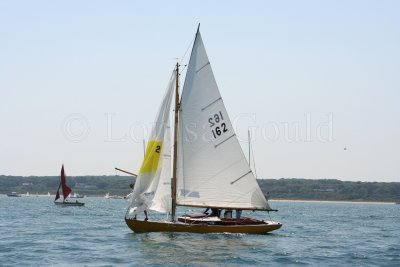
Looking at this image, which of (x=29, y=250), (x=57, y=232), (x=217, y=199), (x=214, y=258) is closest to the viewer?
(x=214, y=258)

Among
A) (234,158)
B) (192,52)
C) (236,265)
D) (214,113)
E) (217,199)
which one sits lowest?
(236,265)

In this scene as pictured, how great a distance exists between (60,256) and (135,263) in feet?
17.9

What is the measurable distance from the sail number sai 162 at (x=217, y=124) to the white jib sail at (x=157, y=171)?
133 inches

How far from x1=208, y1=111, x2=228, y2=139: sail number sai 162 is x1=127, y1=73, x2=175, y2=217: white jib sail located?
337cm

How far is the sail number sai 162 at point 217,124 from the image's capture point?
50.2 m

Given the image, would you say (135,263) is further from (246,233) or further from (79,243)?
(246,233)

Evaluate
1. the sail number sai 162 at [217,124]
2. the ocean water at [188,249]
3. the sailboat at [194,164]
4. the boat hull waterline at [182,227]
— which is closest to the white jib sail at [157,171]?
the sailboat at [194,164]

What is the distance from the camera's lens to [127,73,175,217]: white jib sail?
49.1 meters

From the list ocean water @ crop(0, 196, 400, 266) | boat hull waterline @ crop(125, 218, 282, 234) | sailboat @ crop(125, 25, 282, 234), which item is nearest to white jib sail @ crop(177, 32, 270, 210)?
sailboat @ crop(125, 25, 282, 234)

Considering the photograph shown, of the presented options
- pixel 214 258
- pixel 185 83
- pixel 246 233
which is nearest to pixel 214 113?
pixel 185 83

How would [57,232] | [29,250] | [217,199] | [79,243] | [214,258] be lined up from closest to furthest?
[214,258], [29,250], [79,243], [217,199], [57,232]

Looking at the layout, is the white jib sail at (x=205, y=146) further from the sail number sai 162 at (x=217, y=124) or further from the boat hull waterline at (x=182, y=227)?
the boat hull waterline at (x=182, y=227)

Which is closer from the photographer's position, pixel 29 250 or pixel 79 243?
pixel 29 250

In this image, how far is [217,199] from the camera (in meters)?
50.6
